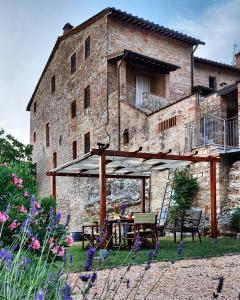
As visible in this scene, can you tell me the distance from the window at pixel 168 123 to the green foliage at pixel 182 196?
2225 mm

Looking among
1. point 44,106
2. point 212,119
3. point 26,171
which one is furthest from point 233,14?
point 44,106

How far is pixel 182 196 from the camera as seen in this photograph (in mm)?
12688

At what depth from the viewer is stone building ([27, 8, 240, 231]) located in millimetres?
13734

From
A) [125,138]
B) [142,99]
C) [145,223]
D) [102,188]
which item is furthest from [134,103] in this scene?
[145,223]

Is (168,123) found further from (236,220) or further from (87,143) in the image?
(87,143)

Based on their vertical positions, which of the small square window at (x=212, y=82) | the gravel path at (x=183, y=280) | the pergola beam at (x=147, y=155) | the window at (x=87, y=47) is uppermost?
the window at (x=87, y=47)

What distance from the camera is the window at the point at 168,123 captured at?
14.4 metres

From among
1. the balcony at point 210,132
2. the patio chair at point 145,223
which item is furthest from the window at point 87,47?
the patio chair at point 145,223

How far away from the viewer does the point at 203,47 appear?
21.0m

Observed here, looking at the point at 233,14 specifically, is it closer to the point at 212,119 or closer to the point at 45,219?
the point at 212,119

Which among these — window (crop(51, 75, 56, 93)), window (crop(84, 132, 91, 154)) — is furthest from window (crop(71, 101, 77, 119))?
window (crop(51, 75, 56, 93))

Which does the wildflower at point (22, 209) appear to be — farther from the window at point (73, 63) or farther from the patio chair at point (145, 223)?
the window at point (73, 63)

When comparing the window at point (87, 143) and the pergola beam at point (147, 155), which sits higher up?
the window at point (87, 143)

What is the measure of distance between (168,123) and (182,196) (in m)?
3.09
